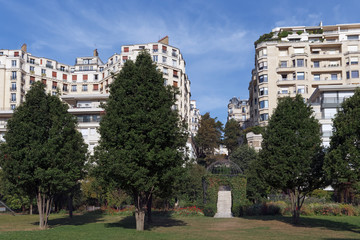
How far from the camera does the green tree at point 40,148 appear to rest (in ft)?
73.4

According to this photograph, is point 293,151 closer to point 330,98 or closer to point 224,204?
point 224,204

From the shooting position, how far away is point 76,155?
24188 mm

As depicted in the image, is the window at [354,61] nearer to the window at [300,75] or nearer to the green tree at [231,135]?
the window at [300,75]

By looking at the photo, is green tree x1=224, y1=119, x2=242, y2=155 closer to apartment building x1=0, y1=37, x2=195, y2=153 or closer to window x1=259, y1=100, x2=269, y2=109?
apartment building x1=0, y1=37, x2=195, y2=153

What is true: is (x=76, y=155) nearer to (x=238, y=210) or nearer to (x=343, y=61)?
(x=238, y=210)

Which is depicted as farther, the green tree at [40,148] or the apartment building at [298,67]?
the apartment building at [298,67]

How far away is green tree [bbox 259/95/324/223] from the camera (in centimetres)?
2388

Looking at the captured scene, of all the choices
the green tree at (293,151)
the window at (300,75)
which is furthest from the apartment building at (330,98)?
the green tree at (293,151)

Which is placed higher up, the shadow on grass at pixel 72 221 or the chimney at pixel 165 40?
the chimney at pixel 165 40

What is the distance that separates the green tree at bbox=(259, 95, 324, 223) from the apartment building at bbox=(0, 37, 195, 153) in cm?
3800

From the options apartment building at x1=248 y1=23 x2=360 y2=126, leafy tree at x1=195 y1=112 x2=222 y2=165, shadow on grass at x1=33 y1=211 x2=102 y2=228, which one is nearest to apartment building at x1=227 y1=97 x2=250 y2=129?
leafy tree at x1=195 y1=112 x2=222 y2=165

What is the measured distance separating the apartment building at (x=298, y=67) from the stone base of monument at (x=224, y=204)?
3701cm

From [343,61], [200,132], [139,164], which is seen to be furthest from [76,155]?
[343,61]

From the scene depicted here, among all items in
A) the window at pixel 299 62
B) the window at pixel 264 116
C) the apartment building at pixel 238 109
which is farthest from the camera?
the apartment building at pixel 238 109
